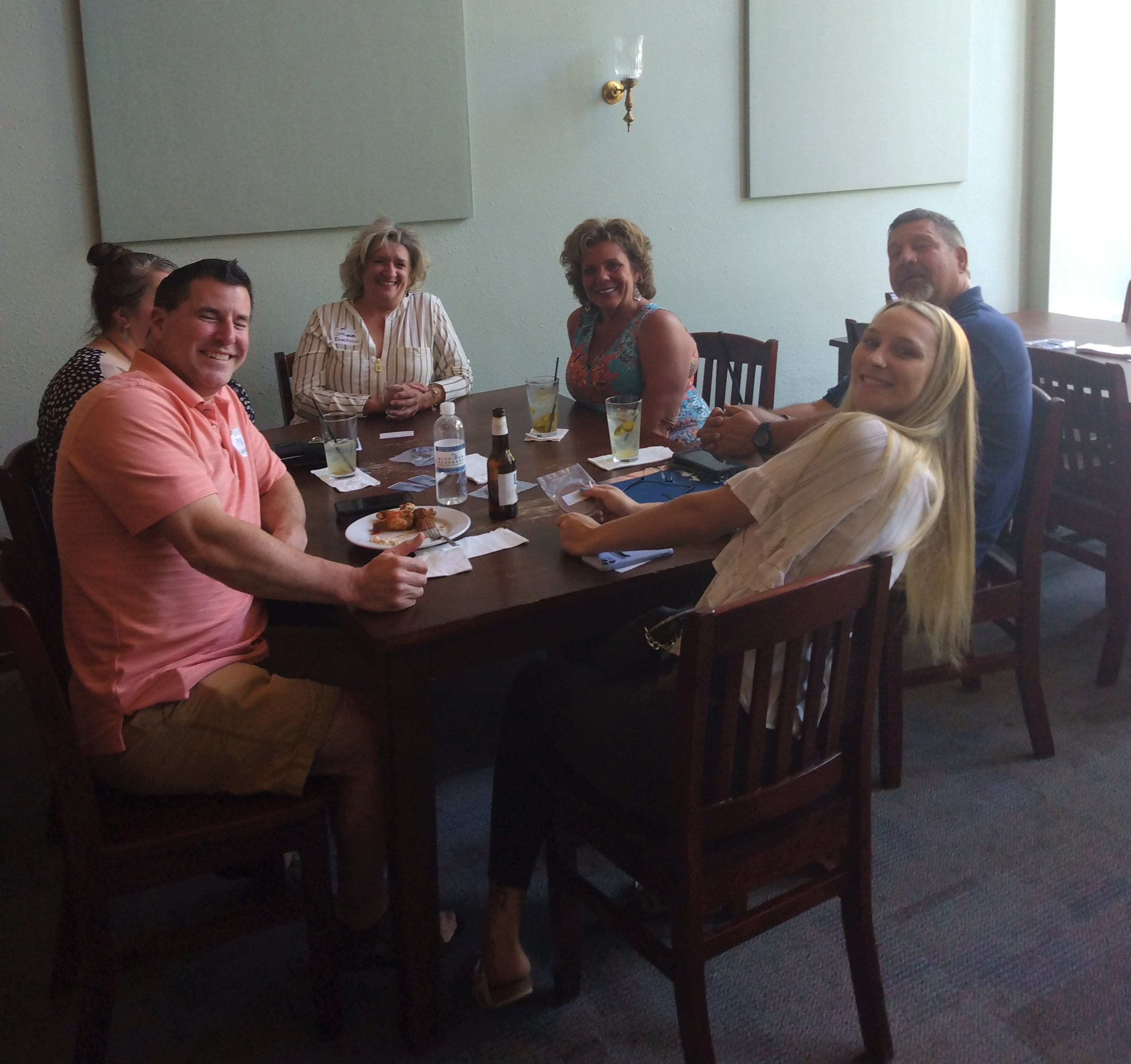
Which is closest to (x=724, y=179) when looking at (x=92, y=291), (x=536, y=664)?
(x=92, y=291)

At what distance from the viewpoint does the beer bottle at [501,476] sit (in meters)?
1.87

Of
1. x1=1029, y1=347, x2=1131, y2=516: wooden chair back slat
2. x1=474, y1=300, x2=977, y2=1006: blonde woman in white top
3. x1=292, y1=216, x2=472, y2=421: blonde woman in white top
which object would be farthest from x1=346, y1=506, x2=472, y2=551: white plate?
x1=1029, y1=347, x2=1131, y2=516: wooden chair back slat

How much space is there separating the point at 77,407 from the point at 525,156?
2.48 m

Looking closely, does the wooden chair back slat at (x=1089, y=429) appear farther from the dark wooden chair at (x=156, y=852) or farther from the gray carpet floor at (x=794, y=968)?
the dark wooden chair at (x=156, y=852)

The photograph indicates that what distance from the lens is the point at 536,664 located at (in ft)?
5.75

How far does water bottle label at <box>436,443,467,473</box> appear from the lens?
1.98 m

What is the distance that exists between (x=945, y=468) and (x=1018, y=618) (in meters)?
0.92

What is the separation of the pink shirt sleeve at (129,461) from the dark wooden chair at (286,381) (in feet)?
5.59

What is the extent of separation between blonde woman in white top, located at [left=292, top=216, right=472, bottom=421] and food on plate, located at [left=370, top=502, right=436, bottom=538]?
1.17 meters

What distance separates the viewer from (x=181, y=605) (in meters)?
1.59

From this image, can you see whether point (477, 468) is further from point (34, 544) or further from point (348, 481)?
point (34, 544)

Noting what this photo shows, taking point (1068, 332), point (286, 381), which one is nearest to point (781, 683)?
point (286, 381)

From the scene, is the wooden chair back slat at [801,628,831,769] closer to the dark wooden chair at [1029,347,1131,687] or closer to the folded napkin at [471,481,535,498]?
the folded napkin at [471,481,535,498]

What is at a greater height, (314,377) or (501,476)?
(314,377)
